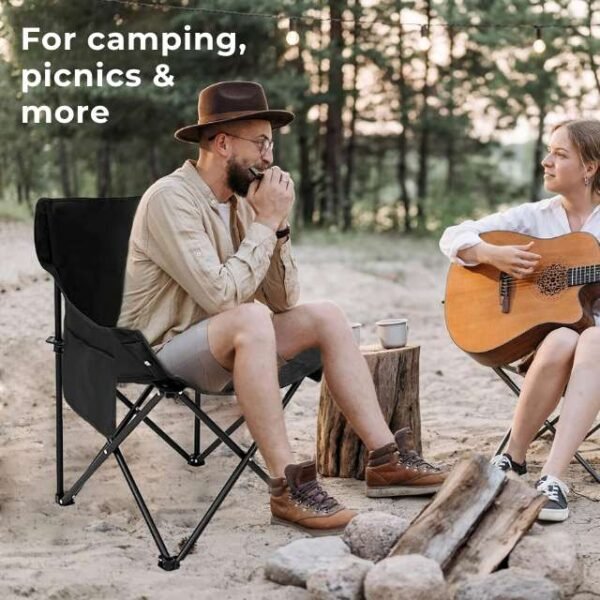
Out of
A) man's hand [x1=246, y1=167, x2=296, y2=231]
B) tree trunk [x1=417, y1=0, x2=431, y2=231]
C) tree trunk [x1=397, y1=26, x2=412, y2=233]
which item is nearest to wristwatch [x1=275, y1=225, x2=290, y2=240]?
man's hand [x1=246, y1=167, x2=296, y2=231]

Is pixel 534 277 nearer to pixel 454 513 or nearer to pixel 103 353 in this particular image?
pixel 454 513

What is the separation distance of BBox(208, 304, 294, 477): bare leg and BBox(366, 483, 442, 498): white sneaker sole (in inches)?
18.1

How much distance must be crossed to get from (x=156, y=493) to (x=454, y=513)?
116 centimetres

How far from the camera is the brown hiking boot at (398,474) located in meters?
3.16

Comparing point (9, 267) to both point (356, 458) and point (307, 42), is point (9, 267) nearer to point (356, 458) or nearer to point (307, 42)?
point (356, 458)

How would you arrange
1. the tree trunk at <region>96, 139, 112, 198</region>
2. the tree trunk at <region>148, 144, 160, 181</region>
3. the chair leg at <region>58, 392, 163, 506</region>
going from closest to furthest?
the chair leg at <region>58, 392, 163, 506</region> → the tree trunk at <region>96, 139, 112, 198</region> → the tree trunk at <region>148, 144, 160, 181</region>

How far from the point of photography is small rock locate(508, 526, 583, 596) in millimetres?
2438

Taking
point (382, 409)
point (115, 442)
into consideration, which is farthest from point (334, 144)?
point (115, 442)

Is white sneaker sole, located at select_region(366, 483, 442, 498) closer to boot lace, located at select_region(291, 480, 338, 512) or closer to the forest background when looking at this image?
boot lace, located at select_region(291, 480, 338, 512)

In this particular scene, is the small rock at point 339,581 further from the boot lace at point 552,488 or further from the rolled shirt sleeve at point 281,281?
the rolled shirt sleeve at point 281,281

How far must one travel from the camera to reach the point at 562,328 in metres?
3.20

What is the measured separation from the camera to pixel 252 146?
3051 millimetres

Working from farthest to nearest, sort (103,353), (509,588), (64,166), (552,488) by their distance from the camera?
(64,166)
(552,488)
(103,353)
(509,588)

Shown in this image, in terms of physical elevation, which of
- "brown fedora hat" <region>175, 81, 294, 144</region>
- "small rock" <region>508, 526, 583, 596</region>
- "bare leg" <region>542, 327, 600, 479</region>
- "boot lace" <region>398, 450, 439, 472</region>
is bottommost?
"boot lace" <region>398, 450, 439, 472</region>
